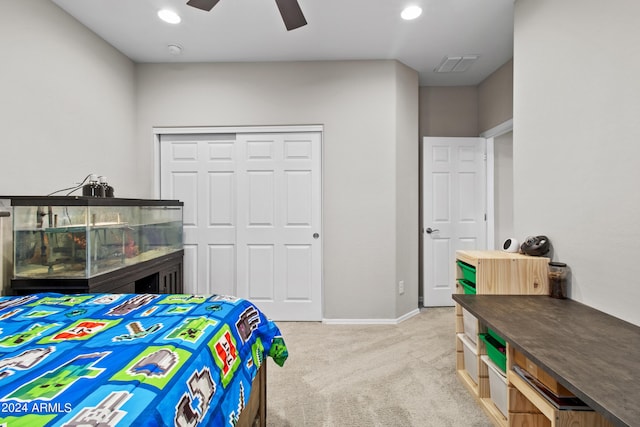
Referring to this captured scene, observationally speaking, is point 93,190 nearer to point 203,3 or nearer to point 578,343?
point 203,3

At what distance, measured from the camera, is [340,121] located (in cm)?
A: 327

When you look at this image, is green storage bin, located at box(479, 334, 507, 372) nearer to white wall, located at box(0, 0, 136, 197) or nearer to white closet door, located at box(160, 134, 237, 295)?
white closet door, located at box(160, 134, 237, 295)

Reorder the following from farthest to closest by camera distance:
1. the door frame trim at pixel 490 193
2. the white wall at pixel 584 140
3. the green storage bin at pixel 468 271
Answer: the door frame trim at pixel 490 193 → the green storage bin at pixel 468 271 → the white wall at pixel 584 140

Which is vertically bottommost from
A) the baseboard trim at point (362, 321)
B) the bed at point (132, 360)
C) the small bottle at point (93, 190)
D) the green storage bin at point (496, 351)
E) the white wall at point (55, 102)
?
the baseboard trim at point (362, 321)

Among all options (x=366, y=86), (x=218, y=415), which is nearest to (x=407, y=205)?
(x=366, y=86)

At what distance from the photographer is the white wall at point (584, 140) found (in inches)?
57.7

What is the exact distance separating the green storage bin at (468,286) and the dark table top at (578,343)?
0.20 meters

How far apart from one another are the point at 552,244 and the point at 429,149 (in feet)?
6.70

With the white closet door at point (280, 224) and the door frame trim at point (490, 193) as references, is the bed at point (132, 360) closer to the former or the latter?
the white closet door at point (280, 224)

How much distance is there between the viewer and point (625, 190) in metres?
1.48

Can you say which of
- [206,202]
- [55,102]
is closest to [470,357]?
[206,202]

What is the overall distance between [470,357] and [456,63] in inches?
112

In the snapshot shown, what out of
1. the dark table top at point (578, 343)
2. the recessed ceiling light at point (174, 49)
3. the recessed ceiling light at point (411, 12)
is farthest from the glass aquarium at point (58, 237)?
the recessed ceiling light at point (411, 12)

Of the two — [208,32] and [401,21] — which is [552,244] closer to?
[401,21]
